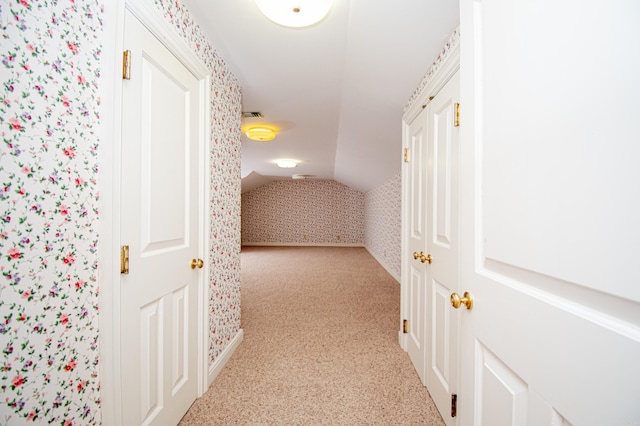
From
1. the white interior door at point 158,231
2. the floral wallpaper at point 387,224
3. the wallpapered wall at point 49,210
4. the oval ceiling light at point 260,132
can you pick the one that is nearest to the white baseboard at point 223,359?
the white interior door at point 158,231

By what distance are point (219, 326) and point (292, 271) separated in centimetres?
326

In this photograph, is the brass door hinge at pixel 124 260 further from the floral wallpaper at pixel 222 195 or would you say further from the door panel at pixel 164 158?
the floral wallpaper at pixel 222 195

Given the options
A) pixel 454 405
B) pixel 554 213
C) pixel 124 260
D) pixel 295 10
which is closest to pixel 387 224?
pixel 454 405

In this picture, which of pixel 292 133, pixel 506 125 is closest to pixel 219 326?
pixel 506 125

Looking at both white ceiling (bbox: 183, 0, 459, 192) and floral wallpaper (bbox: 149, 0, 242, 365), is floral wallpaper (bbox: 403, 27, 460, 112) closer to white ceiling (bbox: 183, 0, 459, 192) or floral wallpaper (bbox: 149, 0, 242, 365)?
white ceiling (bbox: 183, 0, 459, 192)

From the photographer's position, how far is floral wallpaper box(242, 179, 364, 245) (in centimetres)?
910

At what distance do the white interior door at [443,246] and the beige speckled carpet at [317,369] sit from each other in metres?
0.21

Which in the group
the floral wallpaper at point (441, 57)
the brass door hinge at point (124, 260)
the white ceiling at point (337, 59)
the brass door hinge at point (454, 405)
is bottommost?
the brass door hinge at point (454, 405)

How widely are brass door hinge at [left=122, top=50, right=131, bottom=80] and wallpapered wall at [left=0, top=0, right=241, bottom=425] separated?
3.4 inches

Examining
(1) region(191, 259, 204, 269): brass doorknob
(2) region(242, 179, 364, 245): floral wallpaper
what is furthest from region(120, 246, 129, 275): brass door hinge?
(2) region(242, 179, 364, 245): floral wallpaper

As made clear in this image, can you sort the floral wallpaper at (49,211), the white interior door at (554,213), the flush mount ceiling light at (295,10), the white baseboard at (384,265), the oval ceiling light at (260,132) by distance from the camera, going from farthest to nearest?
the white baseboard at (384,265)
the oval ceiling light at (260,132)
the flush mount ceiling light at (295,10)
the floral wallpaper at (49,211)
the white interior door at (554,213)

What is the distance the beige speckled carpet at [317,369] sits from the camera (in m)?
1.49

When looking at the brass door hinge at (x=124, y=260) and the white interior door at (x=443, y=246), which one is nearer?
the brass door hinge at (x=124, y=260)

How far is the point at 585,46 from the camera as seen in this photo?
1.42ft
